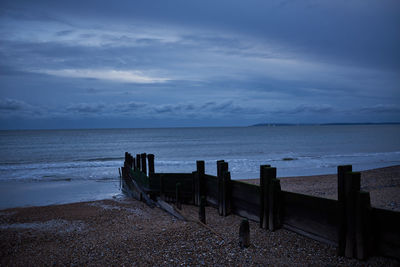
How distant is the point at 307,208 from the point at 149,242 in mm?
3511

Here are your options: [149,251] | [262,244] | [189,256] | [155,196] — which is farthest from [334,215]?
[155,196]

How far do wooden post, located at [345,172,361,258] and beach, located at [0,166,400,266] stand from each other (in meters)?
0.22

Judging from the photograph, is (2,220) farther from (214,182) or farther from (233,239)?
(233,239)

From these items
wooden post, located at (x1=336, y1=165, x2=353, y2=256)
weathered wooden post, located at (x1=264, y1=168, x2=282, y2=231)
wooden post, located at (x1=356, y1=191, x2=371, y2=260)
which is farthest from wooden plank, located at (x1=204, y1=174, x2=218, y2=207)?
wooden post, located at (x1=356, y1=191, x2=371, y2=260)

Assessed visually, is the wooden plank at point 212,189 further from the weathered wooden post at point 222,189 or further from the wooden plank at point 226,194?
the wooden plank at point 226,194

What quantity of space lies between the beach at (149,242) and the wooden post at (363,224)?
0.63 ft

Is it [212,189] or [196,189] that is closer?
[212,189]

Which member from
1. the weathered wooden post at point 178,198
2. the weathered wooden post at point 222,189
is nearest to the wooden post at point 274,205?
the weathered wooden post at point 222,189

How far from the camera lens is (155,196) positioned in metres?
11.2

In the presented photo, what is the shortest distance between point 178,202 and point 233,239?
3678 millimetres

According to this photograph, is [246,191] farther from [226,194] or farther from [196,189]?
[196,189]

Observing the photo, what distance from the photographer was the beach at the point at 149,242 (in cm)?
570

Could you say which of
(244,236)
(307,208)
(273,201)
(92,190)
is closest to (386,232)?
(307,208)

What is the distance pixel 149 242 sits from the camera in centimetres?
672
